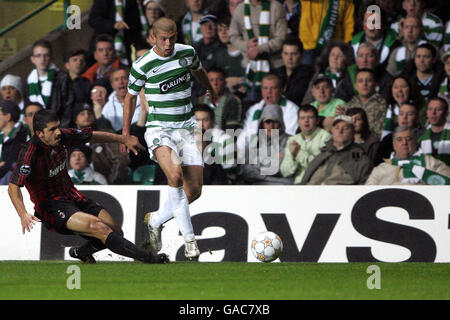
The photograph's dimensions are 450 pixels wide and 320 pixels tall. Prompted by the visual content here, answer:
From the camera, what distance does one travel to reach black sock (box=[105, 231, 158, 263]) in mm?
9039

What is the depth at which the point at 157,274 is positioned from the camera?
27.5ft

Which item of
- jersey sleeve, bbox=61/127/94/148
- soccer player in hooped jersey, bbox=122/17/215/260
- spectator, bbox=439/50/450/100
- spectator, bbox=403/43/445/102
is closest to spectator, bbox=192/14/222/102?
spectator, bbox=403/43/445/102

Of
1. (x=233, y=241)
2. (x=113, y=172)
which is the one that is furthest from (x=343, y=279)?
(x=113, y=172)

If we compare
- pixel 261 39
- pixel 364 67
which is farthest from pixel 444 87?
pixel 261 39

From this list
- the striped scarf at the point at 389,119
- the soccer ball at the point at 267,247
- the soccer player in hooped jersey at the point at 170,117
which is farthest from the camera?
the striped scarf at the point at 389,119

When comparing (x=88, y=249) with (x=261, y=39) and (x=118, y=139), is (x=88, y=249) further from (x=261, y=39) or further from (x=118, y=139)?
(x=261, y=39)

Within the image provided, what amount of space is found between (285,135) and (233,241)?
1.83m

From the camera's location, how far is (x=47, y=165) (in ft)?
30.7

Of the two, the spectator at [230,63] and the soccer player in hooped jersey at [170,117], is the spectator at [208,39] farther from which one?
the soccer player in hooped jersey at [170,117]

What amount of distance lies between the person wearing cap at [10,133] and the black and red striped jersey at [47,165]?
3828 mm

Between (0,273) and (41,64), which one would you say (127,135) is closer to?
(0,273)

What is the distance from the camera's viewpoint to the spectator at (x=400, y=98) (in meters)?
12.4

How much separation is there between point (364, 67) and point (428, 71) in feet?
2.91

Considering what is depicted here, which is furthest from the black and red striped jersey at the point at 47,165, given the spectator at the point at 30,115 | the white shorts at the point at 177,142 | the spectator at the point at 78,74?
the spectator at the point at 78,74
